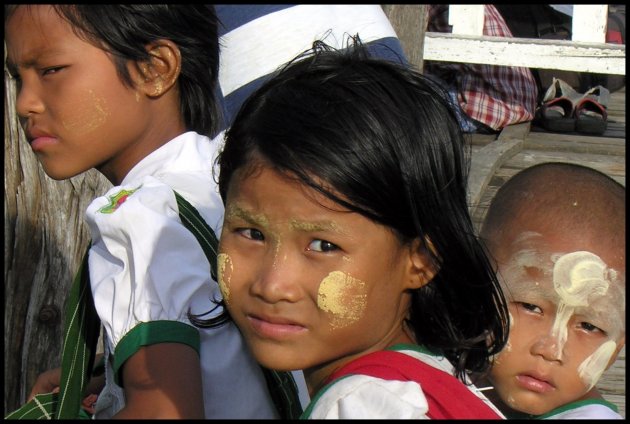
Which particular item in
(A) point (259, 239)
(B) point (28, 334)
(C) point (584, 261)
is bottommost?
(B) point (28, 334)

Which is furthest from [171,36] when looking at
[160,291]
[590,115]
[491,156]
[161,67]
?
[590,115]

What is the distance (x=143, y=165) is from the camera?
242 cm

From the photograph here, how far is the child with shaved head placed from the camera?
7.25 feet

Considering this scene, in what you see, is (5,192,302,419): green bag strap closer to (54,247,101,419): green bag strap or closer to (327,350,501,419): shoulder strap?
(54,247,101,419): green bag strap

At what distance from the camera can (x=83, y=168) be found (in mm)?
2439

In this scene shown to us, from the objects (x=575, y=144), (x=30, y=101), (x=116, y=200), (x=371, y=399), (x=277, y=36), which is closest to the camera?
(x=371, y=399)

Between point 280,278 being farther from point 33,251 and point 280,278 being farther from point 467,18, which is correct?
point 467,18

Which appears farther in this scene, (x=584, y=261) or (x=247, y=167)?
(x=584, y=261)

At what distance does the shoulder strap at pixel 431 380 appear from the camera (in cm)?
166

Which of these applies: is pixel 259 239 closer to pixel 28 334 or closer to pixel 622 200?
pixel 622 200

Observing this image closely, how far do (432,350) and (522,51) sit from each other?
12.4 ft

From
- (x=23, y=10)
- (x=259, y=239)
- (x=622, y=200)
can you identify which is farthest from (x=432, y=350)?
(x=23, y=10)

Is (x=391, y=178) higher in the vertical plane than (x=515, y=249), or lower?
higher

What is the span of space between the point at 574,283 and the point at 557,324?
0.33 feet
